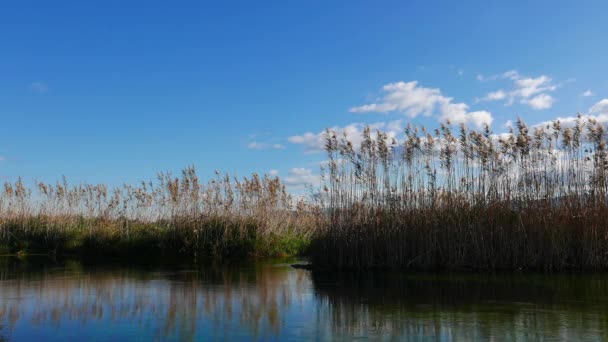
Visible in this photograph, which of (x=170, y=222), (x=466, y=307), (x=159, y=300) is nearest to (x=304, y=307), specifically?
(x=466, y=307)

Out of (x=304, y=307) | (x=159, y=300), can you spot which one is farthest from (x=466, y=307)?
(x=159, y=300)

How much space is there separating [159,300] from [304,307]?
227 centimetres

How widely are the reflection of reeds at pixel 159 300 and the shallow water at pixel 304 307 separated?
0.05 ft

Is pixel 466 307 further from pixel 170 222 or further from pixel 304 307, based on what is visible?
pixel 170 222

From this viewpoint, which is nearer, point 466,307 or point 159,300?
point 466,307

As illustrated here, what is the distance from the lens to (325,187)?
1333 centimetres

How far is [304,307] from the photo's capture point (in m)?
7.45

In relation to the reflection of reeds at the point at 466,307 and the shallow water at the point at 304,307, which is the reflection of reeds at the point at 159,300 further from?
the reflection of reeds at the point at 466,307

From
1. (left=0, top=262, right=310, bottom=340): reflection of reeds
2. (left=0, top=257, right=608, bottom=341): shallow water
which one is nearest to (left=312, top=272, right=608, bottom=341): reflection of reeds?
(left=0, top=257, right=608, bottom=341): shallow water

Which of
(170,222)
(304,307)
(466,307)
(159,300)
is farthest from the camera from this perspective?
(170,222)

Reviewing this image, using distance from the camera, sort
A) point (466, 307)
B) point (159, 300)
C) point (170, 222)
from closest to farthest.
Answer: point (466, 307)
point (159, 300)
point (170, 222)

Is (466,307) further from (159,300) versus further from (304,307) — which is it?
(159,300)

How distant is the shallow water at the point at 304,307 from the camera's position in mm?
5719

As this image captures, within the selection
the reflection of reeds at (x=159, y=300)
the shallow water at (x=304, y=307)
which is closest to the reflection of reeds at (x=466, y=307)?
the shallow water at (x=304, y=307)
